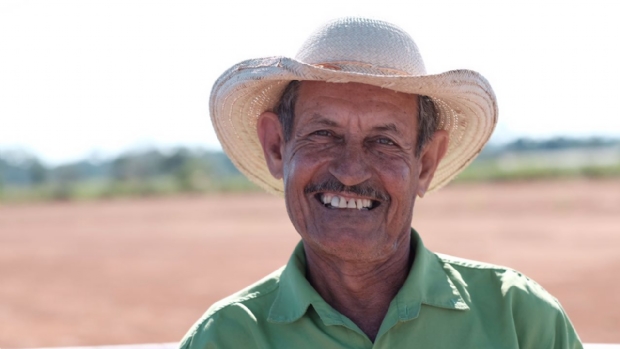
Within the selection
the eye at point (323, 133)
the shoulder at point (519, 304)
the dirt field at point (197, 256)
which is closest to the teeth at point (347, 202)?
the eye at point (323, 133)

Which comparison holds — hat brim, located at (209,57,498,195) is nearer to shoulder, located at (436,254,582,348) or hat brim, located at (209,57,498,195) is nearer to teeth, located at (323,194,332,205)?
teeth, located at (323,194,332,205)

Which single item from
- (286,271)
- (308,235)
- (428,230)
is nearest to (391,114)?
(308,235)

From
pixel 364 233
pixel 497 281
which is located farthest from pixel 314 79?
pixel 497 281

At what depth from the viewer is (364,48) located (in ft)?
7.45

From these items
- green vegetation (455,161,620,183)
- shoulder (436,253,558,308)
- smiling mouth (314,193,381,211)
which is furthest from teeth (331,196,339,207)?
green vegetation (455,161,620,183)

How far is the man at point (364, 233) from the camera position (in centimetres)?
222

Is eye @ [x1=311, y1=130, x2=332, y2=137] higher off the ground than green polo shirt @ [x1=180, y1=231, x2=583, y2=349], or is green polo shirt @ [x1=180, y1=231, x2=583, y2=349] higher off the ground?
eye @ [x1=311, y1=130, x2=332, y2=137]

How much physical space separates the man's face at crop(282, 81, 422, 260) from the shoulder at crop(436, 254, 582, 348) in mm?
289

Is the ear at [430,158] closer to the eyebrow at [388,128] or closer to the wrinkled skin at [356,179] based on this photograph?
the wrinkled skin at [356,179]

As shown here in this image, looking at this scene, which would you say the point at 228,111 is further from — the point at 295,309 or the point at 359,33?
the point at 295,309

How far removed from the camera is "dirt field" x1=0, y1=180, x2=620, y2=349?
902 centimetres

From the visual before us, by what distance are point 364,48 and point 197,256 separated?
12753 millimetres

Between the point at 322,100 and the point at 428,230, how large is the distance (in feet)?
50.2

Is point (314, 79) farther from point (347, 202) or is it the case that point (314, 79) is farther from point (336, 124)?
point (347, 202)
